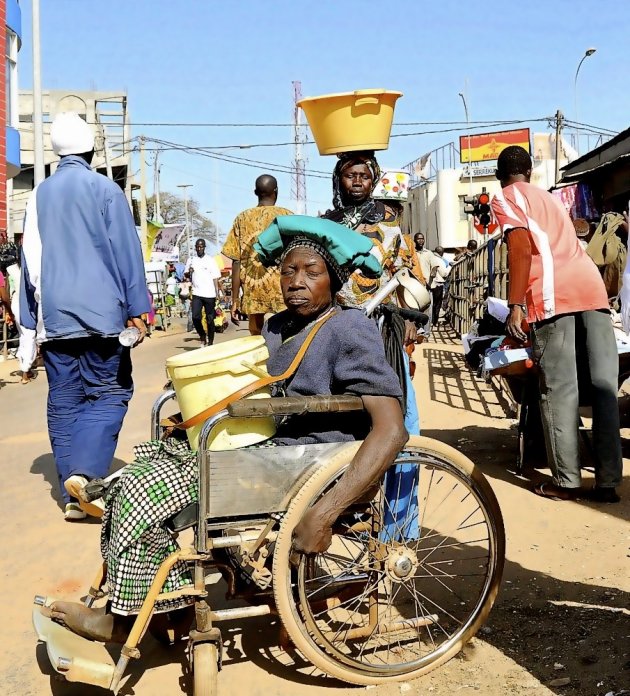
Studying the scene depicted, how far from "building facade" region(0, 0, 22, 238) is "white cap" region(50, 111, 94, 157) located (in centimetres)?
1237

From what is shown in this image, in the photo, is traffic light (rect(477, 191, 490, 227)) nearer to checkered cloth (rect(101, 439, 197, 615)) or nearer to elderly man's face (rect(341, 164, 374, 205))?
elderly man's face (rect(341, 164, 374, 205))

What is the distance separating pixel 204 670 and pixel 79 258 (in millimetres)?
2696

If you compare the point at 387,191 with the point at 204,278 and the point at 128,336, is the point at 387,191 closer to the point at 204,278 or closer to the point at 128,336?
the point at 128,336

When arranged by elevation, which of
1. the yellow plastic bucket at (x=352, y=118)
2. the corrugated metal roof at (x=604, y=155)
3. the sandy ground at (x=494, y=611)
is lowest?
the sandy ground at (x=494, y=611)

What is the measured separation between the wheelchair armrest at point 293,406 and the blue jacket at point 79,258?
224 cm

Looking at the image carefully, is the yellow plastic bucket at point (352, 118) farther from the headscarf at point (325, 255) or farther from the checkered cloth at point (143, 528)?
the checkered cloth at point (143, 528)

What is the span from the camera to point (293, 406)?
2.43 m

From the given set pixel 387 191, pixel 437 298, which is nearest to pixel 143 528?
pixel 387 191

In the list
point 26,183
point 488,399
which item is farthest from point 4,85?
point 26,183

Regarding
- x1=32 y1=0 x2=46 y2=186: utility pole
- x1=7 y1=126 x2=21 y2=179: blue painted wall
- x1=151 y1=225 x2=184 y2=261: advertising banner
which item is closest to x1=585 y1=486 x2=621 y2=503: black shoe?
x1=32 y1=0 x2=46 y2=186: utility pole

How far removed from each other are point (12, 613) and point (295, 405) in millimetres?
1672

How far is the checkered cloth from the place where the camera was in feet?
7.93

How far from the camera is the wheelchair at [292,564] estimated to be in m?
2.41

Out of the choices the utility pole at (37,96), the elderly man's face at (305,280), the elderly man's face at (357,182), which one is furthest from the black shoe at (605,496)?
the utility pole at (37,96)
